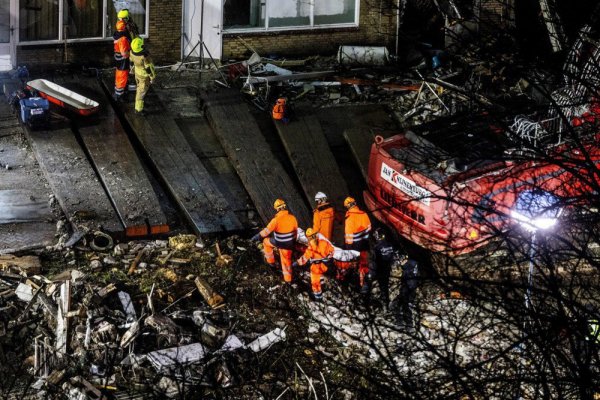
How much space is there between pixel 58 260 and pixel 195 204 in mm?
2378

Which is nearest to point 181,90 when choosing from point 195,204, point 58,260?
point 195,204

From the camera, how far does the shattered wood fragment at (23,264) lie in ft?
52.7

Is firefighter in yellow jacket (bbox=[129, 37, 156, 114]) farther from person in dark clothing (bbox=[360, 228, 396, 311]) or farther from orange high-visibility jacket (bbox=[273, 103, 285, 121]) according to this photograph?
person in dark clothing (bbox=[360, 228, 396, 311])

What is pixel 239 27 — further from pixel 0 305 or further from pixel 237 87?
pixel 0 305

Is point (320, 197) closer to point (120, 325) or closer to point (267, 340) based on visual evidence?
point (267, 340)

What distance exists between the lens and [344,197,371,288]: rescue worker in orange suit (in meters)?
16.7

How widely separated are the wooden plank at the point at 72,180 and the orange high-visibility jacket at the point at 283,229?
213 centimetres

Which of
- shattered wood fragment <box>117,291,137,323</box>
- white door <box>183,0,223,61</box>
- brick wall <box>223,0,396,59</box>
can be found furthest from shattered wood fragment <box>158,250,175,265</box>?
brick wall <box>223,0,396,59</box>

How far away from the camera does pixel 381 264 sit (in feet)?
55.1

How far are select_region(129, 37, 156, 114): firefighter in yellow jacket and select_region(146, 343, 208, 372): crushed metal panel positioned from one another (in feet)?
20.7

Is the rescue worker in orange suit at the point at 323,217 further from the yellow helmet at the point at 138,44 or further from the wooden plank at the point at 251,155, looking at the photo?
the yellow helmet at the point at 138,44

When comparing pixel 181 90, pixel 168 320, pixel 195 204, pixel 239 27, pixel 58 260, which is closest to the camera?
pixel 168 320

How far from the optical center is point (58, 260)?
54.4 ft

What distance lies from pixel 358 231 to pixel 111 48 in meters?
7.39
